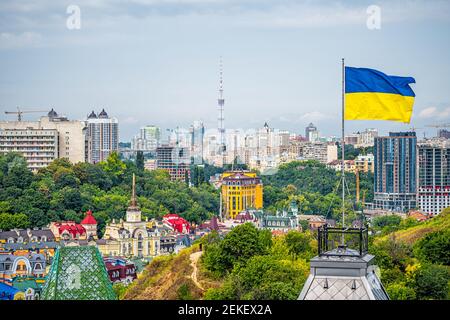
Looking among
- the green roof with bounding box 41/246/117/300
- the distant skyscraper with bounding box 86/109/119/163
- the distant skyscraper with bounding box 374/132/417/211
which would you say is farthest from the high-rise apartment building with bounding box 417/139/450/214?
the green roof with bounding box 41/246/117/300

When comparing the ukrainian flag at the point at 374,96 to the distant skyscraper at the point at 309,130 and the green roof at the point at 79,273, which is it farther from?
the distant skyscraper at the point at 309,130

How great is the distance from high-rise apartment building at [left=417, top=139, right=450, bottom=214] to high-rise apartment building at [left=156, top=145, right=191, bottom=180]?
310 inches

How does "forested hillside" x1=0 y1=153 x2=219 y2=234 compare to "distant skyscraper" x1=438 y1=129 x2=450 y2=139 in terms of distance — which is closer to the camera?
"forested hillside" x1=0 y1=153 x2=219 y2=234

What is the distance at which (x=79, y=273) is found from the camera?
693 cm

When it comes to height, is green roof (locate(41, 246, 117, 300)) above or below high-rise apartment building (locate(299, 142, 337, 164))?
below

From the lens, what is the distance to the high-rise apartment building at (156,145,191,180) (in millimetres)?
35531

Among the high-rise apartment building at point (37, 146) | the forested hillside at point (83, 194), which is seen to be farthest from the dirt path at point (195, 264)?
the high-rise apartment building at point (37, 146)

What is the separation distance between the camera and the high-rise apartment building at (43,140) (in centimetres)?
2598

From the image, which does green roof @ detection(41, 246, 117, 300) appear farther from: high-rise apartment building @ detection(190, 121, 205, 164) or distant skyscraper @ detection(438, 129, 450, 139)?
high-rise apartment building @ detection(190, 121, 205, 164)

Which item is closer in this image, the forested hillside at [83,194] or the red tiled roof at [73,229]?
the red tiled roof at [73,229]

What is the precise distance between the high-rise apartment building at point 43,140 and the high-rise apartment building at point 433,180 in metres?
10.2

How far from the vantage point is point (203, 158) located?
42.8m
